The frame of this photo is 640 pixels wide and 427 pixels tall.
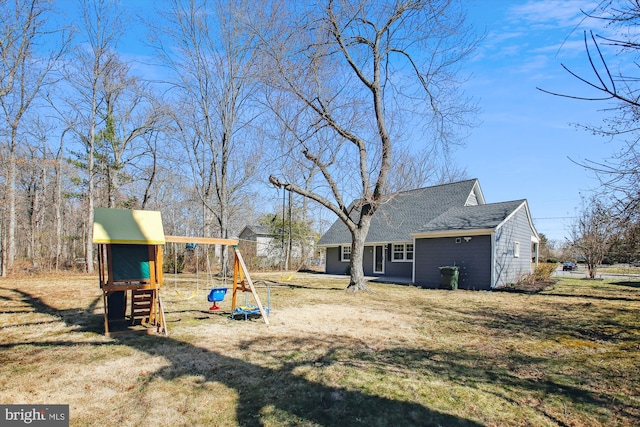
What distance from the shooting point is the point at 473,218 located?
644 inches

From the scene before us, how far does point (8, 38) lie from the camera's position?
13344mm

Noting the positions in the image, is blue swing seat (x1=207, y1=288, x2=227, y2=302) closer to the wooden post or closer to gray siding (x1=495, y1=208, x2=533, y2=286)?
the wooden post

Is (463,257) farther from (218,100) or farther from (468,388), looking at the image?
(218,100)

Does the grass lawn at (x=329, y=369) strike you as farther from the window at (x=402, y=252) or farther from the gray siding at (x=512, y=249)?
the window at (x=402, y=252)

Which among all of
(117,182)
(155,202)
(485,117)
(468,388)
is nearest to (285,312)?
(468,388)

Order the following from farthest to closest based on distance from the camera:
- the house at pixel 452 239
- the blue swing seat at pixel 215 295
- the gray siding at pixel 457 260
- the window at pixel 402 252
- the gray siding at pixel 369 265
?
the gray siding at pixel 369 265, the window at pixel 402 252, the house at pixel 452 239, the gray siding at pixel 457 260, the blue swing seat at pixel 215 295

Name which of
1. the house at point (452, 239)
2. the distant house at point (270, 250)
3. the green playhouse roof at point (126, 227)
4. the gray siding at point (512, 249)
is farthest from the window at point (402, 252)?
the green playhouse roof at point (126, 227)

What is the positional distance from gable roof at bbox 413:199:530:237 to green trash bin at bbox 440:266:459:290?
1.69m

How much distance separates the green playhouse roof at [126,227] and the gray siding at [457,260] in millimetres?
12937

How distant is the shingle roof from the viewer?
50.4 feet

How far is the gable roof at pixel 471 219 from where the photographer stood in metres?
15.3

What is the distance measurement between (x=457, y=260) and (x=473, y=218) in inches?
84.3

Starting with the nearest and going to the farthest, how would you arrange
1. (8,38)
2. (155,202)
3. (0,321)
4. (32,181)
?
(0,321), (8,38), (32,181), (155,202)

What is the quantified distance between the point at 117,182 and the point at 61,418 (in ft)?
69.7
